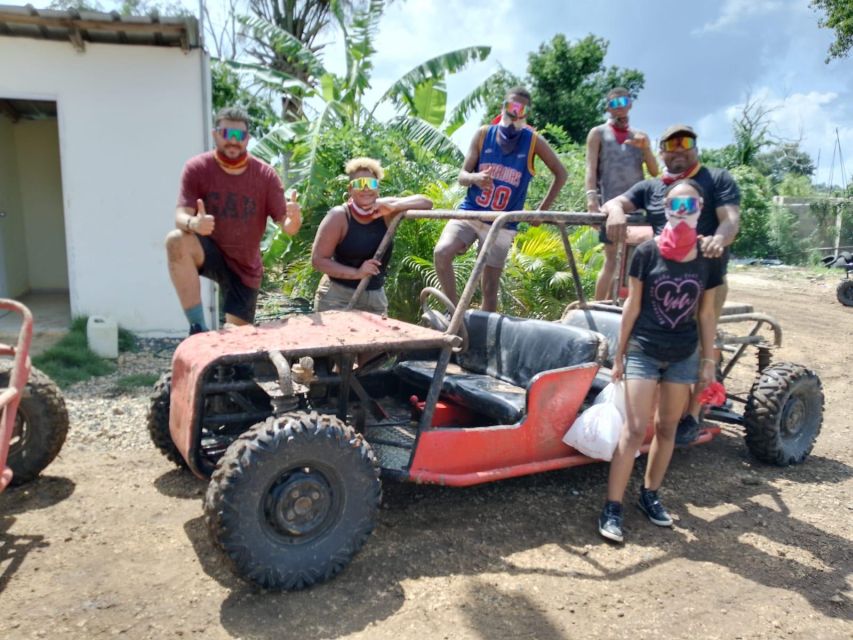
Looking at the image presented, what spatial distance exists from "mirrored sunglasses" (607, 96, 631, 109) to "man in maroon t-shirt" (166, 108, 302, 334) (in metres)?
2.59

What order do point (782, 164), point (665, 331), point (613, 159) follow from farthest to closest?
point (782, 164)
point (613, 159)
point (665, 331)

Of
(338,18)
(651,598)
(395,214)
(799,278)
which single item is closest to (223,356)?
(395,214)

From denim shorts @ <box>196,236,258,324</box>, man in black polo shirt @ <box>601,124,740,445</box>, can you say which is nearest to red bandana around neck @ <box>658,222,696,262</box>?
man in black polo shirt @ <box>601,124,740,445</box>

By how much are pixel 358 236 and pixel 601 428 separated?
76.8 inches

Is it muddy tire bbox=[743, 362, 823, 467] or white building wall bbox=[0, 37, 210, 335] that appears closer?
muddy tire bbox=[743, 362, 823, 467]

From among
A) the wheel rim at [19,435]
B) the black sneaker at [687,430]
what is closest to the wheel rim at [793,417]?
the black sneaker at [687,430]

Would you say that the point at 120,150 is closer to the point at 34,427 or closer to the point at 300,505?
the point at 34,427

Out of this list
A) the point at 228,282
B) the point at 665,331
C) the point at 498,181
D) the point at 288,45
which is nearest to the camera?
the point at 665,331

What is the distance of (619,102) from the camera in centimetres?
570

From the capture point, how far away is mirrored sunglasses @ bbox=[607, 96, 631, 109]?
570 cm

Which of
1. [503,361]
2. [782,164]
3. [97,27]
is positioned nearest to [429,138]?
[97,27]

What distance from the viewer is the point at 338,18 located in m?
12.5

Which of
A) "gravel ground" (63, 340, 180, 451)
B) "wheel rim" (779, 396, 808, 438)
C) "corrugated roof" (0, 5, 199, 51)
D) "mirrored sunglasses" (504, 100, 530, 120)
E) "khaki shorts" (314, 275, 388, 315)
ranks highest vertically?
"corrugated roof" (0, 5, 199, 51)

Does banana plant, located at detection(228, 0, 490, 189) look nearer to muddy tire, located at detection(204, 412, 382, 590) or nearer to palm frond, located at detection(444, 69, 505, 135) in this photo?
palm frond, located at detection(444, 69, 505, 135)
